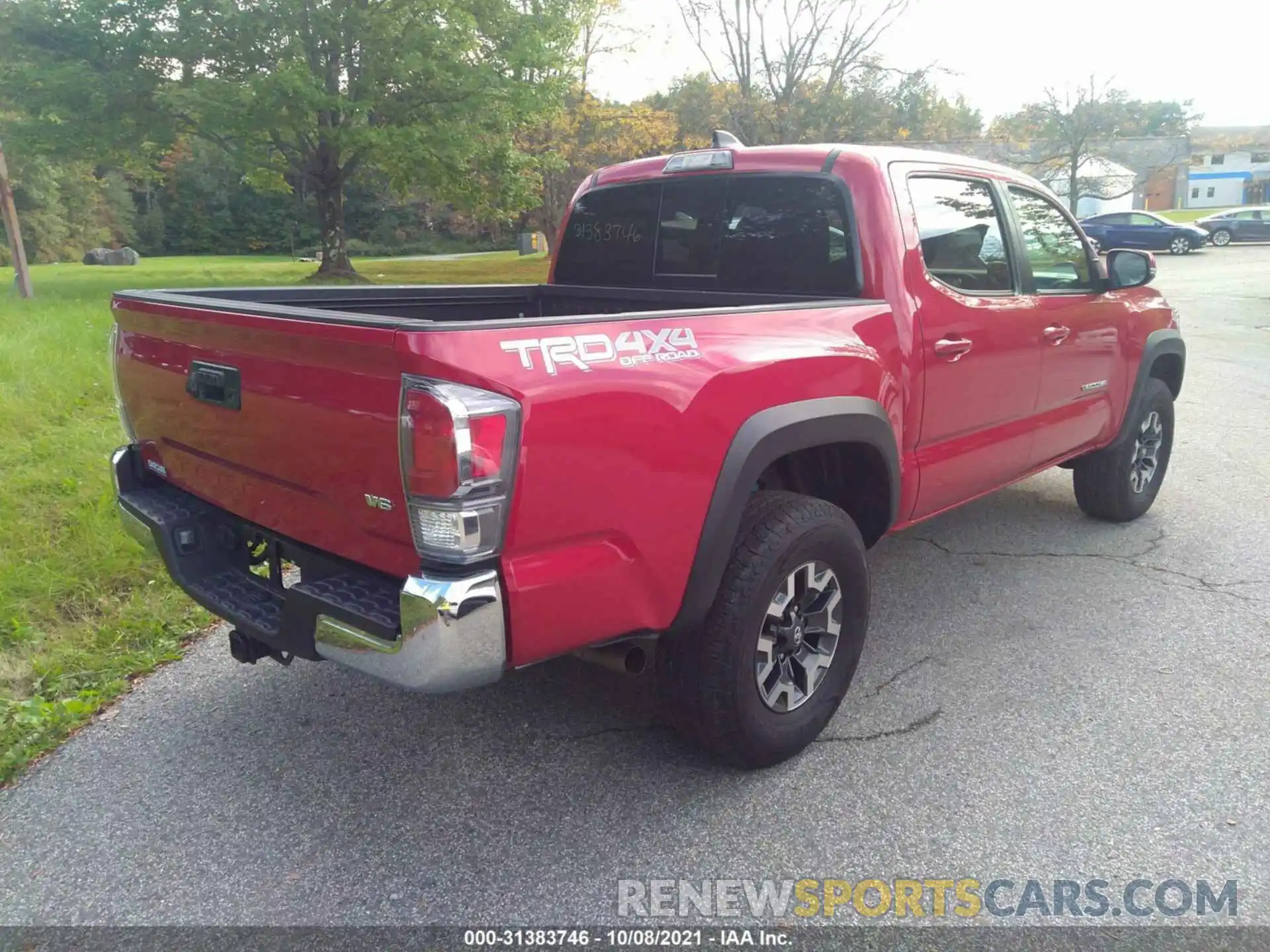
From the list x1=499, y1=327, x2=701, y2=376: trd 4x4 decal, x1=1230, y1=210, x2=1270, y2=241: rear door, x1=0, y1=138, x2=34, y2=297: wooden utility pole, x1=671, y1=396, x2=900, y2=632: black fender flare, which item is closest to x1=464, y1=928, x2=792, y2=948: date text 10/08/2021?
x1=671, y1=396, x2=900, y2=632: black fender flare

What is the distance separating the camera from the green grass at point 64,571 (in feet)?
11.7

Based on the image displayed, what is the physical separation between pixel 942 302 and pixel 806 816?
6.41 ft

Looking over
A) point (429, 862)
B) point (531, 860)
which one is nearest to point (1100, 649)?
point (531, 860)

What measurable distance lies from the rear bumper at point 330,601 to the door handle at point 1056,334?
3.06m

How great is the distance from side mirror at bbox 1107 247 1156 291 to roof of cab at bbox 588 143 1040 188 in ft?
2.86

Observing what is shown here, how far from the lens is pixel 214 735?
10.8ft

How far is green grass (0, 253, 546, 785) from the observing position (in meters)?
3.58

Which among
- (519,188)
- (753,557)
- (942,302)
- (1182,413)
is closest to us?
(753,557)

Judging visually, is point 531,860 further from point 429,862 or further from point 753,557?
point 753,557

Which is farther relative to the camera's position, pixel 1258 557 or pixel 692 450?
pixel 1258 557

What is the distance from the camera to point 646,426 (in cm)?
243

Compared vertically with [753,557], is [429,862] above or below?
below

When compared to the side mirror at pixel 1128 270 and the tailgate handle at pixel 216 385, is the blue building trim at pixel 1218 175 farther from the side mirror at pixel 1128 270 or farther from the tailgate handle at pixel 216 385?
the tailgate handle at pixel 216 385

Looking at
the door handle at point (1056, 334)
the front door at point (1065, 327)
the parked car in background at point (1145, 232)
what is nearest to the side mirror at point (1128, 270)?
the front door at point (1065, 327)
